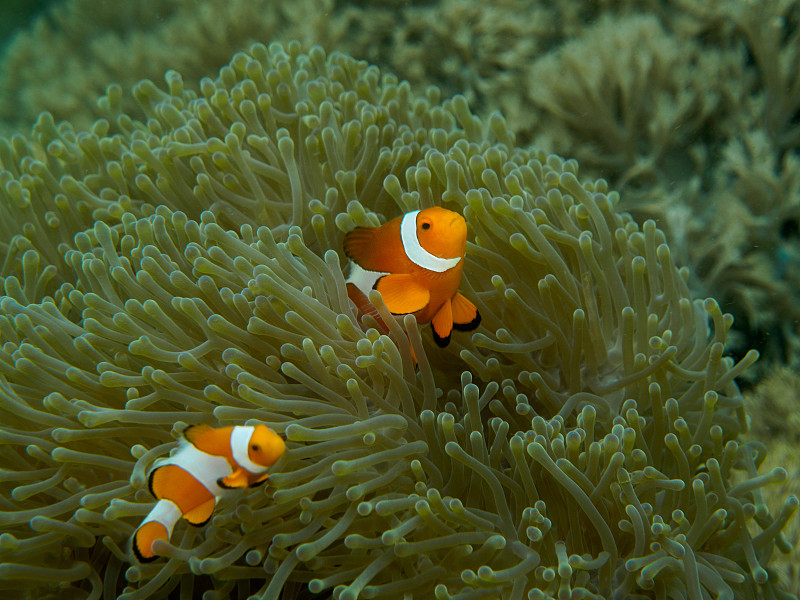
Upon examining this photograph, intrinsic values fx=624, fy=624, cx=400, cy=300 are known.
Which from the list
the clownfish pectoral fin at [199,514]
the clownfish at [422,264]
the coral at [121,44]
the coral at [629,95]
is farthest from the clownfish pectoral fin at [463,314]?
the coral at [121,44]

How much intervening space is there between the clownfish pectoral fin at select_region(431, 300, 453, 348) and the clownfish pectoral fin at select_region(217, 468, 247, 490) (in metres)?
0.39

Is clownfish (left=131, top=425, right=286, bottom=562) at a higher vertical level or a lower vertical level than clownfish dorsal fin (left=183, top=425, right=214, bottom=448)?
lower

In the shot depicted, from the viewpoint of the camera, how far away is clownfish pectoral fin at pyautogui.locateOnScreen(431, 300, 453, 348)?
42.6 inches

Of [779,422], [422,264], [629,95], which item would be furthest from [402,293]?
[629,95]

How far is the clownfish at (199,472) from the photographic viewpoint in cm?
91

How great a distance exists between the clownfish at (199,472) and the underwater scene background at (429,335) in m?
0.09

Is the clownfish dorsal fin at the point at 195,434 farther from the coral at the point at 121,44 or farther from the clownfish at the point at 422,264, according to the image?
the coral at the point at 121,44

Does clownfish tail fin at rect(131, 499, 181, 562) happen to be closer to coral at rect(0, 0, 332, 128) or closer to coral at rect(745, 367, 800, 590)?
coral at rect(745, 367, 800, 590)

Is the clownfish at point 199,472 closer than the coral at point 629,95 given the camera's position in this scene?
Yes

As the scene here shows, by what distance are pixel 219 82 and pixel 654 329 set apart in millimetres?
1353

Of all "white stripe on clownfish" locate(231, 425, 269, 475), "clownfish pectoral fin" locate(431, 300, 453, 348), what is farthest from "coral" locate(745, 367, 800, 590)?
"white stripe on clownfish" locate(231, 425, 269, 475)

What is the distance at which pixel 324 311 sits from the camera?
3.78 ft

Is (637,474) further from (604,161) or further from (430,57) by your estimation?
(430,57)

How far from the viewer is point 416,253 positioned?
3.53ft
